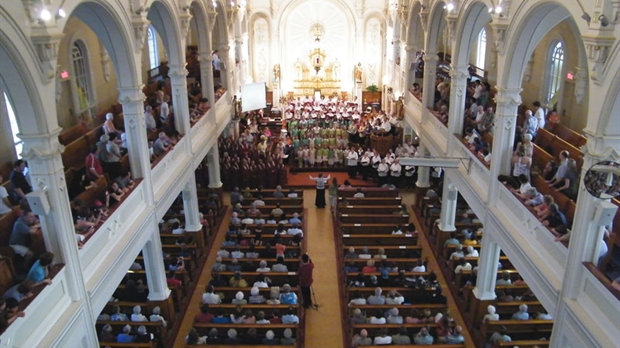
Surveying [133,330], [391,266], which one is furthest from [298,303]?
[133,330]

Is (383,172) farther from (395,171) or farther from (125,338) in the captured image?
(125,338)

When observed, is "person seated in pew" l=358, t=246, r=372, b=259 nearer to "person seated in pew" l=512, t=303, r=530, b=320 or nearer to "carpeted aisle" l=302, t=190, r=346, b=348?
"carpeted aisle" l=302, t=190, r=346, b=348

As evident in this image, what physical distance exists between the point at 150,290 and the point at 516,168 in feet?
30.4

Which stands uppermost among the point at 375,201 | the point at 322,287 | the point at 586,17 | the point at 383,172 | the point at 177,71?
the point at 586,17

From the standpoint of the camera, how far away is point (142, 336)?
11.7 metres

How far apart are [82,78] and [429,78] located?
12306mm

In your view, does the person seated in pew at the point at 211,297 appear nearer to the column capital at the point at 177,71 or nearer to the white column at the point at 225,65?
the column capital at the point at 177,71

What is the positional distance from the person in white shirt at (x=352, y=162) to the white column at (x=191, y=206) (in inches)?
324

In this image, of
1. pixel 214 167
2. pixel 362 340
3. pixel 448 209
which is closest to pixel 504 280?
pixel 448 209

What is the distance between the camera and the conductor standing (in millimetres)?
14102

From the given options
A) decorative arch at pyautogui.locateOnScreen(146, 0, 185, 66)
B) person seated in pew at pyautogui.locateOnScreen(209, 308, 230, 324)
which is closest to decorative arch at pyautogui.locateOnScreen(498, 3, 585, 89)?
person seated in pew at pyautogui.locateOnScreen(209, 308, 230, 324)

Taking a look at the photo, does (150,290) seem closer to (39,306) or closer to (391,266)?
(39,306)

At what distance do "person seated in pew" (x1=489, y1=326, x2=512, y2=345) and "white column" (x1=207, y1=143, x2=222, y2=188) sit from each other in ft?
39.2

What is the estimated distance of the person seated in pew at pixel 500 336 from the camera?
450 inches
